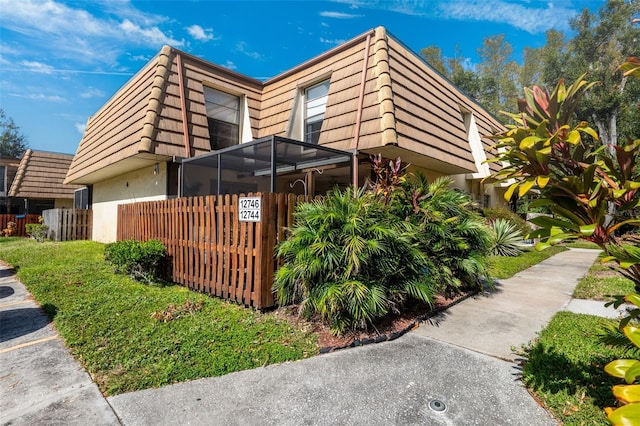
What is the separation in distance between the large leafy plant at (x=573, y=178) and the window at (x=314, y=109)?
25.6 ft

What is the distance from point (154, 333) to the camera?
12.8 ft

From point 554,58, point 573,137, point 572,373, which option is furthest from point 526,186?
point 554,58

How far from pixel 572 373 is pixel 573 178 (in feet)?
7.16

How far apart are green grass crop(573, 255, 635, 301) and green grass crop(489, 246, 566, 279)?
3.60ft

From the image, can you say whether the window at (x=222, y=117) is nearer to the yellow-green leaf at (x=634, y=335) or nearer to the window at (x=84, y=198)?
the window at (x=84, y=198)

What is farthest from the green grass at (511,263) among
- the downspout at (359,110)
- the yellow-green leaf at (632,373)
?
the yellow-green leaf at (632,373)

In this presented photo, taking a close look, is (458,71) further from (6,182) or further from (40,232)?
(6,182)

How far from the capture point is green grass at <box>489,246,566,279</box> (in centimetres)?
796

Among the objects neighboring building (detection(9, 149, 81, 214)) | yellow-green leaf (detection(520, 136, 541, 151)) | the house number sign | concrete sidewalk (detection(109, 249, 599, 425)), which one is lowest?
concrete sidewalk (detection(109, 249, 599, 425))

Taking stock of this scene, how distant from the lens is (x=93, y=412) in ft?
7.96

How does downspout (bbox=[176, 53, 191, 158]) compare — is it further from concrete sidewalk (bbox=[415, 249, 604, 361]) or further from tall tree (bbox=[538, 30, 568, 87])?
tall tree (bbox=[538, 30, 568, 87])

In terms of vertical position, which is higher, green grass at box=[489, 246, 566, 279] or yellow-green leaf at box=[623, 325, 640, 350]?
yellow-green leaf at box=[623, 325, 640, 350]

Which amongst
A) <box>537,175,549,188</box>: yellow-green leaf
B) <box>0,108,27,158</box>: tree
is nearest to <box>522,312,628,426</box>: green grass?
<box>537,175,549,188</box>: yellow-green leaf

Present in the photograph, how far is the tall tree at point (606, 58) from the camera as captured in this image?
23.1 meters
